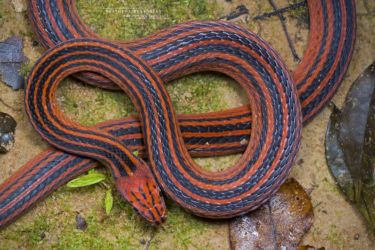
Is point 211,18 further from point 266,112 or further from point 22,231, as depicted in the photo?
point 22,231

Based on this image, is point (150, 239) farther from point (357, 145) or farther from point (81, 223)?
point (357, 145)

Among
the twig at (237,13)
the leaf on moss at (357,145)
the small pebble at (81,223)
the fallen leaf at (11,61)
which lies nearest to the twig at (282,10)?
the twig at (237,13)

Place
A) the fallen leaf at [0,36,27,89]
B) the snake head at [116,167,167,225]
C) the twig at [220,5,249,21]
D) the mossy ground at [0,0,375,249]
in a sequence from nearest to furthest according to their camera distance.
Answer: the snake head at [116,167,167,225]
the mossy ground at [0,0,375,249]
the fallen leaf at [0,36,27,89]
the twig at [220,5,249,21]

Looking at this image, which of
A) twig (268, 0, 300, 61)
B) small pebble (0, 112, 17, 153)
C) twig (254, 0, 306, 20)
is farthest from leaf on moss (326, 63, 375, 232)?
small pebble (0, 112, 17, 153)

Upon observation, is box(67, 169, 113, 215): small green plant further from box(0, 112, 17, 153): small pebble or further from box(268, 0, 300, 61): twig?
box(268, 0, 300, 61): twig

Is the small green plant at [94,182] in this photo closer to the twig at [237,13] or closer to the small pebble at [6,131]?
the small pebble at [6,131]

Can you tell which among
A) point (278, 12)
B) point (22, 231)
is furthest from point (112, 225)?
point (278, 12)
